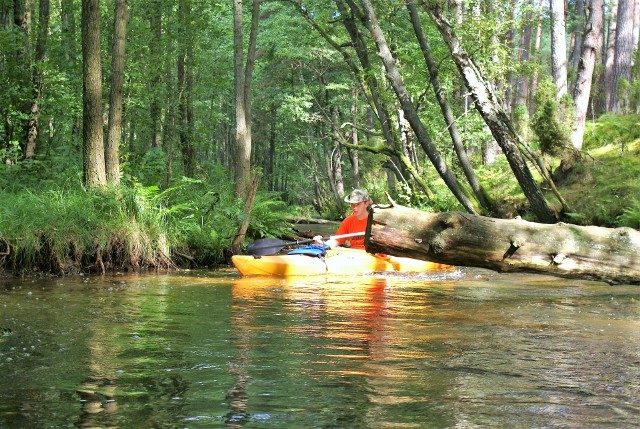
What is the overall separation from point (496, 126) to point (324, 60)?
20.5m

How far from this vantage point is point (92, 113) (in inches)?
522

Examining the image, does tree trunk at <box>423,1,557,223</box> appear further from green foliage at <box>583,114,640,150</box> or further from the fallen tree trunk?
the fallen tree trunk

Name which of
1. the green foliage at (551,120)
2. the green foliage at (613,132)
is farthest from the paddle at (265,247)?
the green foliage at (613,132)

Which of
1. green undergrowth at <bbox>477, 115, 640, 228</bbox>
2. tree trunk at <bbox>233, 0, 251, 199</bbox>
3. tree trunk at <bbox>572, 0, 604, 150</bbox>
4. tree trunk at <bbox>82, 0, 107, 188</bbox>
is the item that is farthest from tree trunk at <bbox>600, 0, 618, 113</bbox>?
tree trunk at <bbox>82, 0, 107, 188</bbox>

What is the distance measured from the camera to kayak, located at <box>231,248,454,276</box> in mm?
12336

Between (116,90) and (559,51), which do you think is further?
(559,51)

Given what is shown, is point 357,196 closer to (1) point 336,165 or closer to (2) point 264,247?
(2) point 264,247

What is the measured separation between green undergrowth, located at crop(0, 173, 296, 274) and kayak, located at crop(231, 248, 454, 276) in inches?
56.2

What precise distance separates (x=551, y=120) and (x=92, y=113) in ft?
28.7

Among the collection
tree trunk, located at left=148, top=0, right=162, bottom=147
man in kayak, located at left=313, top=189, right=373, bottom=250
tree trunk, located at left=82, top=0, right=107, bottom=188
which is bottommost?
man in kayak, located at left=313, top=189, right=373, bottom=250

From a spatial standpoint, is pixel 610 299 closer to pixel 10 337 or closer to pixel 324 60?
pixel 10 337

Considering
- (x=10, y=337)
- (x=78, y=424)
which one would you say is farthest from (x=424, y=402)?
(x=10, y=337)

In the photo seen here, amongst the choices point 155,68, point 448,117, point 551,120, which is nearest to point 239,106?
point 155,68

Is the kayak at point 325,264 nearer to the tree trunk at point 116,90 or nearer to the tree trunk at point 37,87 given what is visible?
the tree trunk at point 116,90
